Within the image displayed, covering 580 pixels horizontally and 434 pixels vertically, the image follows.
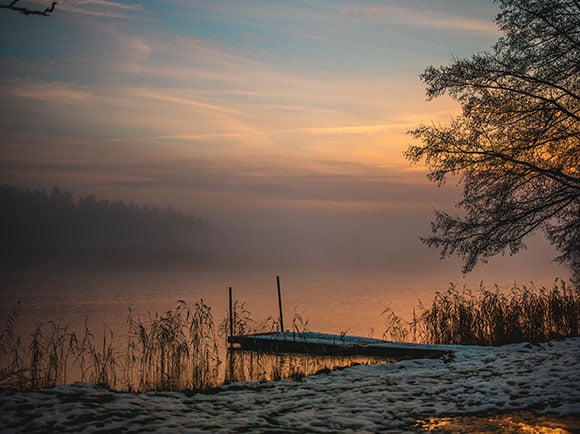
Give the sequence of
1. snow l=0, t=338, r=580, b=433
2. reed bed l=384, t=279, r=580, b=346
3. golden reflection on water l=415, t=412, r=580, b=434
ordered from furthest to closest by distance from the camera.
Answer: reed bed l=384, t=279, r=580, b=346 → snow l=0, t=338, r=580, b=433 → golden reflection on water l=415, t=412, r=580, b=434

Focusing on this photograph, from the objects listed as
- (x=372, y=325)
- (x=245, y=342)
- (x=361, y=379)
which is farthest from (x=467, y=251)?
(x=372, y=325)

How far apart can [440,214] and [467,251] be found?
1265 millimetres

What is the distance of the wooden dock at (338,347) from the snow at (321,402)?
3.55 m

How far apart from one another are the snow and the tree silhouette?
484cm

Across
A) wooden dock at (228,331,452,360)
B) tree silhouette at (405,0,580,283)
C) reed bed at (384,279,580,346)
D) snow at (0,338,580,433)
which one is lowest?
snow at (0,338,580,433)

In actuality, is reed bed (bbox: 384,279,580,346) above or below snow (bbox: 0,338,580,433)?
above

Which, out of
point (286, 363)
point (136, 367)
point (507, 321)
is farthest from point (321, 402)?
point (507, 321)

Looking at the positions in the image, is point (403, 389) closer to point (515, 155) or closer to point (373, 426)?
point (373, 426)

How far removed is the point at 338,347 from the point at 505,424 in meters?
9.80

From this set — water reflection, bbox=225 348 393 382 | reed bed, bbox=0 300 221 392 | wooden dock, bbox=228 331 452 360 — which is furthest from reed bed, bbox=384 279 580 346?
reed bed, bbox=0 300 221 392

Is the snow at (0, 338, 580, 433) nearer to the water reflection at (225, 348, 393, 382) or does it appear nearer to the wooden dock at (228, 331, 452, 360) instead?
the water reflection at (225, 348, 393, 382)

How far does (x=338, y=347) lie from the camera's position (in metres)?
16.4

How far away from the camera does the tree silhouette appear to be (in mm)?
14523

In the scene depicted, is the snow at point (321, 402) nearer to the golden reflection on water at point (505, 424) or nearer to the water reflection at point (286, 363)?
the golden reflection on water at point (505, 424)
